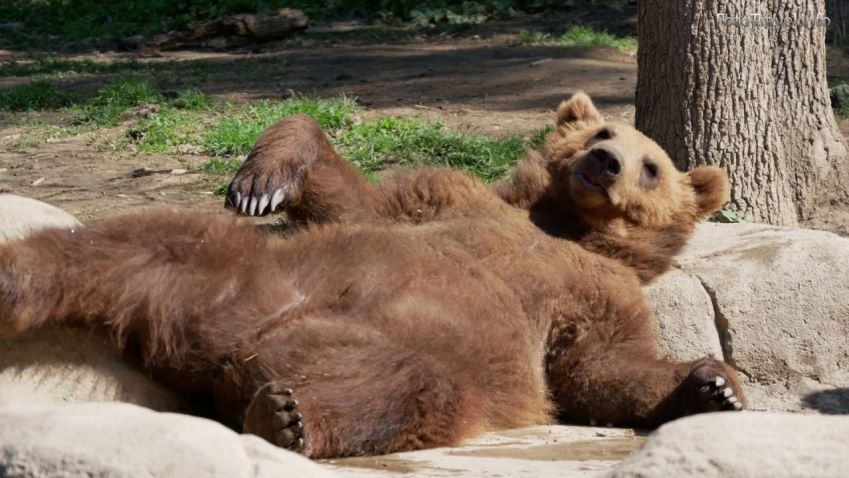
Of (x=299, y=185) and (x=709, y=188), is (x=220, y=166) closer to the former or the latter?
(x=299, y=185)

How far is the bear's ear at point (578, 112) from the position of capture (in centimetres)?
720

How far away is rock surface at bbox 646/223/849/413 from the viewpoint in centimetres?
665

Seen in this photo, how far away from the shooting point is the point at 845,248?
6785mm

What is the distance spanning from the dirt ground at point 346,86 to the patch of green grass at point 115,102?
12.5 inches

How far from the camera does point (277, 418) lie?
464 cm

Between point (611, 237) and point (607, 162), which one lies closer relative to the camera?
point (607, 162)

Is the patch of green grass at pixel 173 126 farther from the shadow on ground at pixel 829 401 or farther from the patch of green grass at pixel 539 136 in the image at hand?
the shadow on ground at pixel 829 401

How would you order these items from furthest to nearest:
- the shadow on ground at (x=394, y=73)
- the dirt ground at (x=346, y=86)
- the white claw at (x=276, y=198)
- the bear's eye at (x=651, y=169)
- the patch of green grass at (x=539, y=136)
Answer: the shadow on ground at (x=394, y=73), the patch of green grass at (x=539, y=136), the dirt ground at (x=346, y=86), the bear's eye at (x=651, y=169), the white claw at (x=276, y=198)

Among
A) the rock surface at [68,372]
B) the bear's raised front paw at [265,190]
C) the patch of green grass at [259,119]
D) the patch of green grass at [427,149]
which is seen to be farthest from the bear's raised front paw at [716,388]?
the patch of green grass at [259,119]

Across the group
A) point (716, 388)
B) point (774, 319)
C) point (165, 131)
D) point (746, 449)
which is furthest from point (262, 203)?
point (165, 131)

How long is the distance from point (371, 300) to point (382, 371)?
473mm

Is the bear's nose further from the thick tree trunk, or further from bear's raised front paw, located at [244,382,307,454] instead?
bear's raised front paw, located at [244,382,307,454]

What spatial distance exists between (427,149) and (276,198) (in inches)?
116

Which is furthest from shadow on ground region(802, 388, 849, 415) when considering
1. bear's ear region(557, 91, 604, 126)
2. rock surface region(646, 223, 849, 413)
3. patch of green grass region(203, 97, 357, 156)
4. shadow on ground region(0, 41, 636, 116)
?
shadow on ground region(0, 41, 636, 116)
